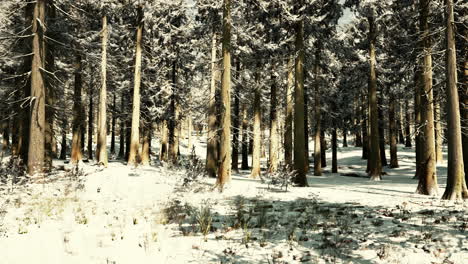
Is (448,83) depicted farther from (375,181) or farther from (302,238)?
(375,181)

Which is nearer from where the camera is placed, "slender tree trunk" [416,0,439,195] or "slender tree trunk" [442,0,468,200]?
"slender tree trunk" [442,0,468,200]

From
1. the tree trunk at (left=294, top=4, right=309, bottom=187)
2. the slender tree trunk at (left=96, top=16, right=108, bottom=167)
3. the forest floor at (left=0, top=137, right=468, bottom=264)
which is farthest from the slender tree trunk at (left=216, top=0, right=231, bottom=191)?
the slender tree trunk at (left=96, top=16, right=108, bottom=167)

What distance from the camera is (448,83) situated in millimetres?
9844

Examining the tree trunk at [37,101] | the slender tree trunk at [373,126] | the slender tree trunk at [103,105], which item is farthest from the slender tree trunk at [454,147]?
the slender tree trunk at [103,105]

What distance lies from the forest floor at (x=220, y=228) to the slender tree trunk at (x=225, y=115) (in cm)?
153

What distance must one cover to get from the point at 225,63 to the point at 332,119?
15.8 meters

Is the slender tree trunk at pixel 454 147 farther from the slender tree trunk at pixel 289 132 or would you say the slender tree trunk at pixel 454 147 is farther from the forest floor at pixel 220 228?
the slender tree trunk at pixel 289 132

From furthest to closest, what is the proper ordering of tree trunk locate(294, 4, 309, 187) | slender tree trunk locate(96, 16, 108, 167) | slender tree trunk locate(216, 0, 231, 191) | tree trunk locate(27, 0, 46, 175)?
slender tree trunk locate(96, 16, 108, 167)
tree trunk locate(294, 4, 309, 187)
slender tree trunk locate(216, 0, 231, 191)
tree trunk locate(27, 0, 46, 175)

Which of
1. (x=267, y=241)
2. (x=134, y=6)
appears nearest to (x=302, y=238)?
(x=267, y=241)

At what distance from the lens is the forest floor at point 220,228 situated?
211 inches

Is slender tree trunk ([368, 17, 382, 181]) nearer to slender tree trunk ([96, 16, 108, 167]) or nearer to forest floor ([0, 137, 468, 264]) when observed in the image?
forest floor ([0, 137, 468, 264])

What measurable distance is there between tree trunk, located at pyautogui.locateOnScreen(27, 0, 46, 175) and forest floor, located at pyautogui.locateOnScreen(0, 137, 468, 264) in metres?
0.98

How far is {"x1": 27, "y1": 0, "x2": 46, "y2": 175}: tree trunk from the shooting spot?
11.2 meters

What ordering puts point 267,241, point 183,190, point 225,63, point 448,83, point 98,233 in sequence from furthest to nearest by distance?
1. point 225,63
2. point 183,190
3. point 448,83
4. point 98,233
5. point 267,241
